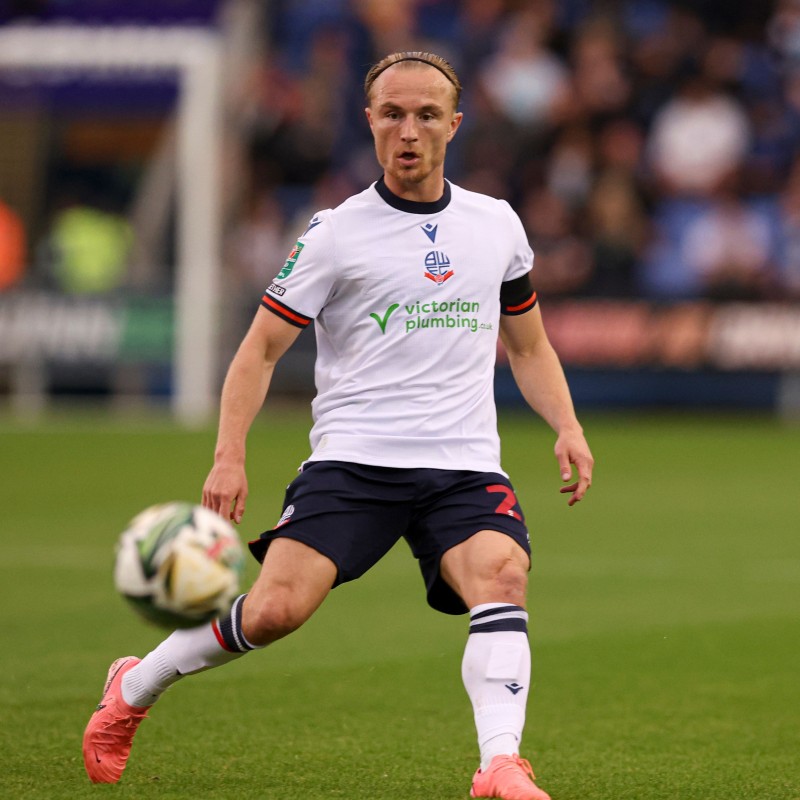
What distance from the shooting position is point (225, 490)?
517 centimetres

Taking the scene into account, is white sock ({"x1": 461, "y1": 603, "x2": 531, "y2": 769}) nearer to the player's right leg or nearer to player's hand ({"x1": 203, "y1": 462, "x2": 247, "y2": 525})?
the player's right leg

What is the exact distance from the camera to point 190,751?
5883mm

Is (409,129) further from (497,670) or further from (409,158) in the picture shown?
(497,670)

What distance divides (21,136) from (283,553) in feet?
63.7

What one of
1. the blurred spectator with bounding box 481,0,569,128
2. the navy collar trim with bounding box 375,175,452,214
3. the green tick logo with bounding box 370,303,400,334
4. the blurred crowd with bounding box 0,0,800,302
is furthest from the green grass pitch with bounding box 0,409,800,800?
the blurred spectator with bounding box 481,0,569,128

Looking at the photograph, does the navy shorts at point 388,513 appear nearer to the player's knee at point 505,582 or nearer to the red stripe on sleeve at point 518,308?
the player's knee at point 505,582

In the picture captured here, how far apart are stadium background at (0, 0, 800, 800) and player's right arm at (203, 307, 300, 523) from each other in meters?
1.15

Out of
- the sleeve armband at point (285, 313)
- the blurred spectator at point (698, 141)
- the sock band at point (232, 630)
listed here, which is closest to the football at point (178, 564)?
the sock band at point (232, 630)

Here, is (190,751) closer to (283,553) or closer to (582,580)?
(283,553)

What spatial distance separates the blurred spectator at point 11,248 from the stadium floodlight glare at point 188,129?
219 centimetres

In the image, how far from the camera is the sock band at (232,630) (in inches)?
209

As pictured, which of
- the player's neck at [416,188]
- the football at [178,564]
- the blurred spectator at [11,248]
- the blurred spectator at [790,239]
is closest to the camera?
the football at [178,564]

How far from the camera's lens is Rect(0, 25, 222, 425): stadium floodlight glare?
20.3 meters

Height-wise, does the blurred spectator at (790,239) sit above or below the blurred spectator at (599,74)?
below
